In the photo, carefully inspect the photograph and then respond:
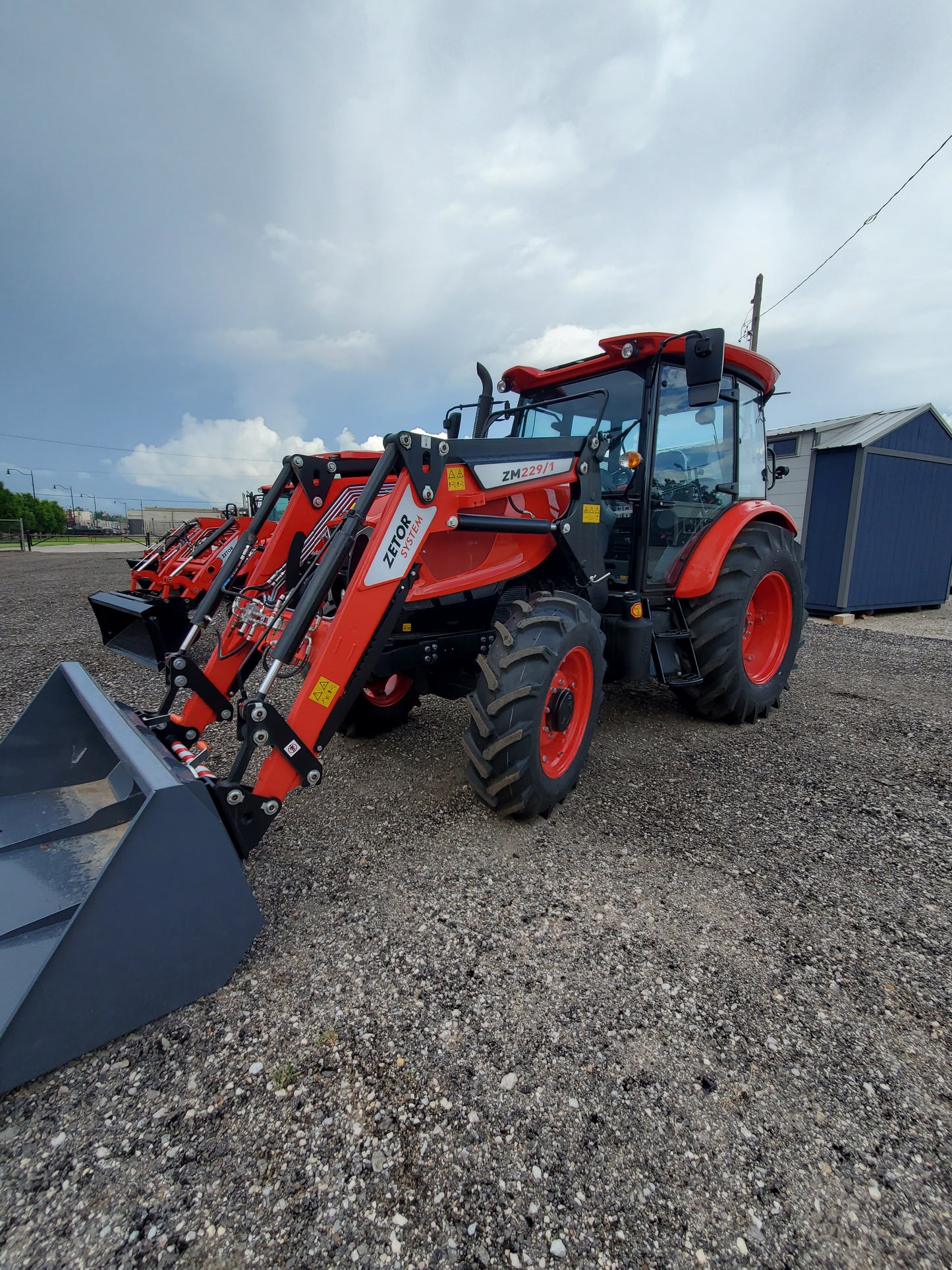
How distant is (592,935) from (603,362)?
128 inches

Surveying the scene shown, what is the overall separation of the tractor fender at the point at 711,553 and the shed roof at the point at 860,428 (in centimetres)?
686

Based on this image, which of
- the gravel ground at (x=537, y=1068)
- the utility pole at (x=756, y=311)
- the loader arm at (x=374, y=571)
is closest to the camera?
the gravel ground at (x=537, y=1068)

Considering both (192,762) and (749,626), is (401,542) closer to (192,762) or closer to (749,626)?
(192,762)

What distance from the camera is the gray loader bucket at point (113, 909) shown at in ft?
5.25

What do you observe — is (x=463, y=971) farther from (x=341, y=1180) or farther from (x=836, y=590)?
(x=836, y=590)

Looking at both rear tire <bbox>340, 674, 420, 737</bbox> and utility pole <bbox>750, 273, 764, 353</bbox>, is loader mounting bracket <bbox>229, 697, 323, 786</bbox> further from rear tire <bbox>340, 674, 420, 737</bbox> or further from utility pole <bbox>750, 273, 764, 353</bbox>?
utility pole <bbox>750, 273, 764, 353</bbox>

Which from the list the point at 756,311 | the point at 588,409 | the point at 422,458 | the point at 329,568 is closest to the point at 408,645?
the point at 329,568

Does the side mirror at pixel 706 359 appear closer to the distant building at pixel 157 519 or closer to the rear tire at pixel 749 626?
the rear tire at pixel 749 626

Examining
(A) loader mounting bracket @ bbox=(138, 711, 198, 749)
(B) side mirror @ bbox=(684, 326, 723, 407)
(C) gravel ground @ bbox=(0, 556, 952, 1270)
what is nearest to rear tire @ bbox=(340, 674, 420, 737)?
(C) gravel ground @ bbox=(0, 556, 952, 1270)

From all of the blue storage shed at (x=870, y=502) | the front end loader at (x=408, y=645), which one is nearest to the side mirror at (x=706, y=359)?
the front end loader at (x=408, y=645)

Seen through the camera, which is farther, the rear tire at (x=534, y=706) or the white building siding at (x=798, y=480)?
the white building siding at (x=798, y=480)

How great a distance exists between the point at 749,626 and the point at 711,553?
113 cm

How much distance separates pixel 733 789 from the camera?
3.52m

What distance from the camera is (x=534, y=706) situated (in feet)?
9.02
